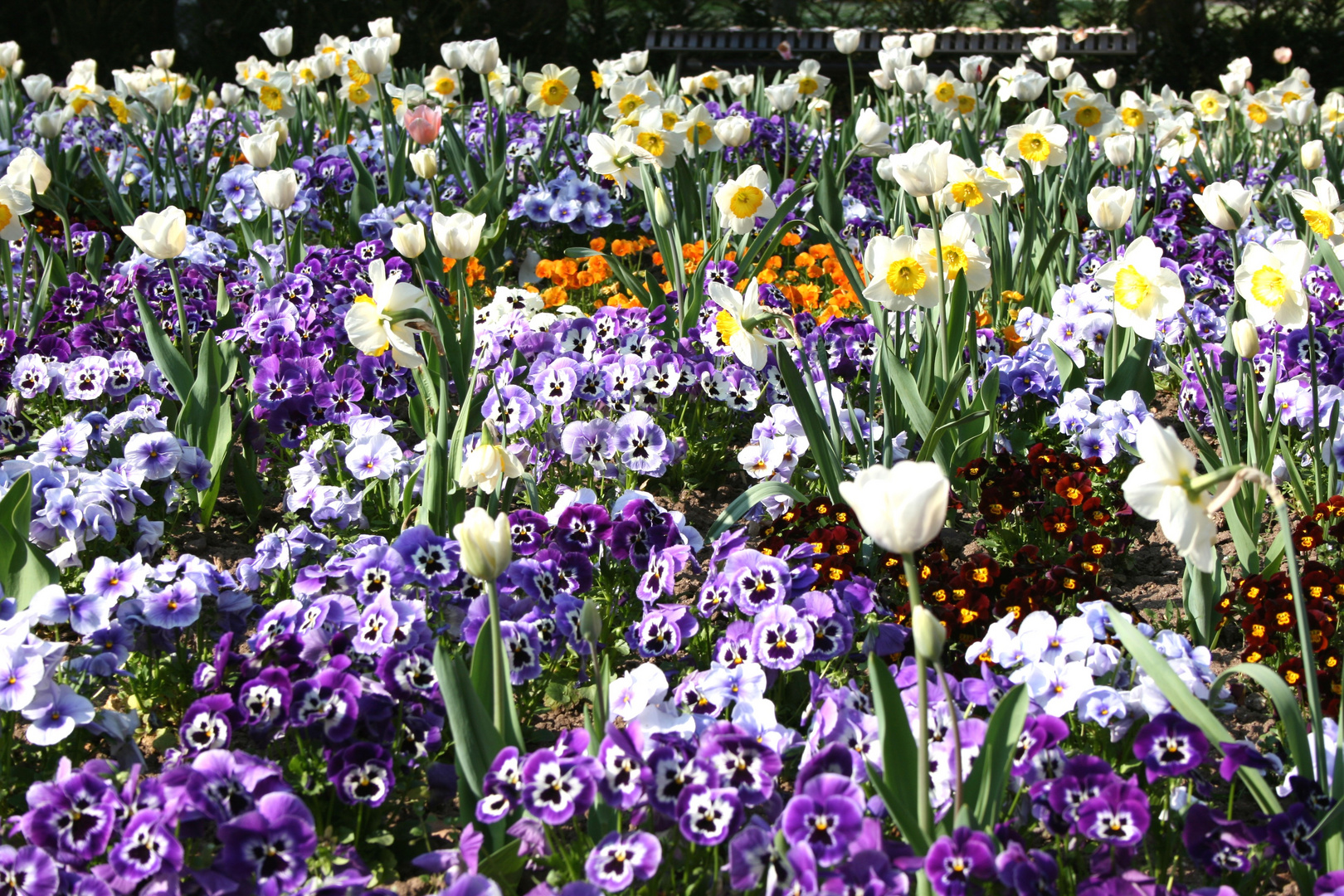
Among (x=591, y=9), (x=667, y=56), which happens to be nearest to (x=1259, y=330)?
(x=667, y=56)

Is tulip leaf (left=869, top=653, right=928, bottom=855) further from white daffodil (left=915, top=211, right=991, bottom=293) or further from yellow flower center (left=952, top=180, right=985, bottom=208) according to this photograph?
yellow flower center (left=952, top=180, right=985, bottom=208)

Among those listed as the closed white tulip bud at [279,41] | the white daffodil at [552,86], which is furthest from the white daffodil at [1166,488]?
the closed white tulip bud at [279,41]

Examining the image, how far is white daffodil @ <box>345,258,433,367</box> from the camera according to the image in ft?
6.75

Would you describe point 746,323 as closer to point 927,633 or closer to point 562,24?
point 927,633

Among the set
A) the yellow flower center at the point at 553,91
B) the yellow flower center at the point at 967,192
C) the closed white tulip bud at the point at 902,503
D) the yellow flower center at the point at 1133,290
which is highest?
the yellow flower center at the point at 553,91

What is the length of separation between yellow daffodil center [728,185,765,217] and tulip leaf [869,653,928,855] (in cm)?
169

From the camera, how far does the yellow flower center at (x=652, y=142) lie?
125 inches

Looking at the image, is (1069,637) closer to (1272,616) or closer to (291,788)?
(1272,616)

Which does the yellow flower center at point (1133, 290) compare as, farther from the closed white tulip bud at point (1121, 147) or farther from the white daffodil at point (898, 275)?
the closed white tulip bud at point (1121, 147)

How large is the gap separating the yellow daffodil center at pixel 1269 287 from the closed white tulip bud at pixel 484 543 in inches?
60.0

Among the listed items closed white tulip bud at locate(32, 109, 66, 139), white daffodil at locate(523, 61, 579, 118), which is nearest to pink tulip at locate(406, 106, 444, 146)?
white daffodil at locate(523, 61, 579, 118)

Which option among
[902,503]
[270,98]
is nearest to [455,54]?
[270,98]

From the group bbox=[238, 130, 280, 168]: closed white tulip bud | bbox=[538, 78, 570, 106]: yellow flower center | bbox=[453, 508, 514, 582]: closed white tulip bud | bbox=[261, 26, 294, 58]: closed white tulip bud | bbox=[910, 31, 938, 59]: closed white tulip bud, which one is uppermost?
bbox=[261, 26, 294, 58]: closed white tulip bud

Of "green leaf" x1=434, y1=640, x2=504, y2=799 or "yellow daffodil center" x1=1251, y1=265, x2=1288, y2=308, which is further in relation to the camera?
"yellow daffodil center" x1=1251, y1=265, x2=1288, y2=308
